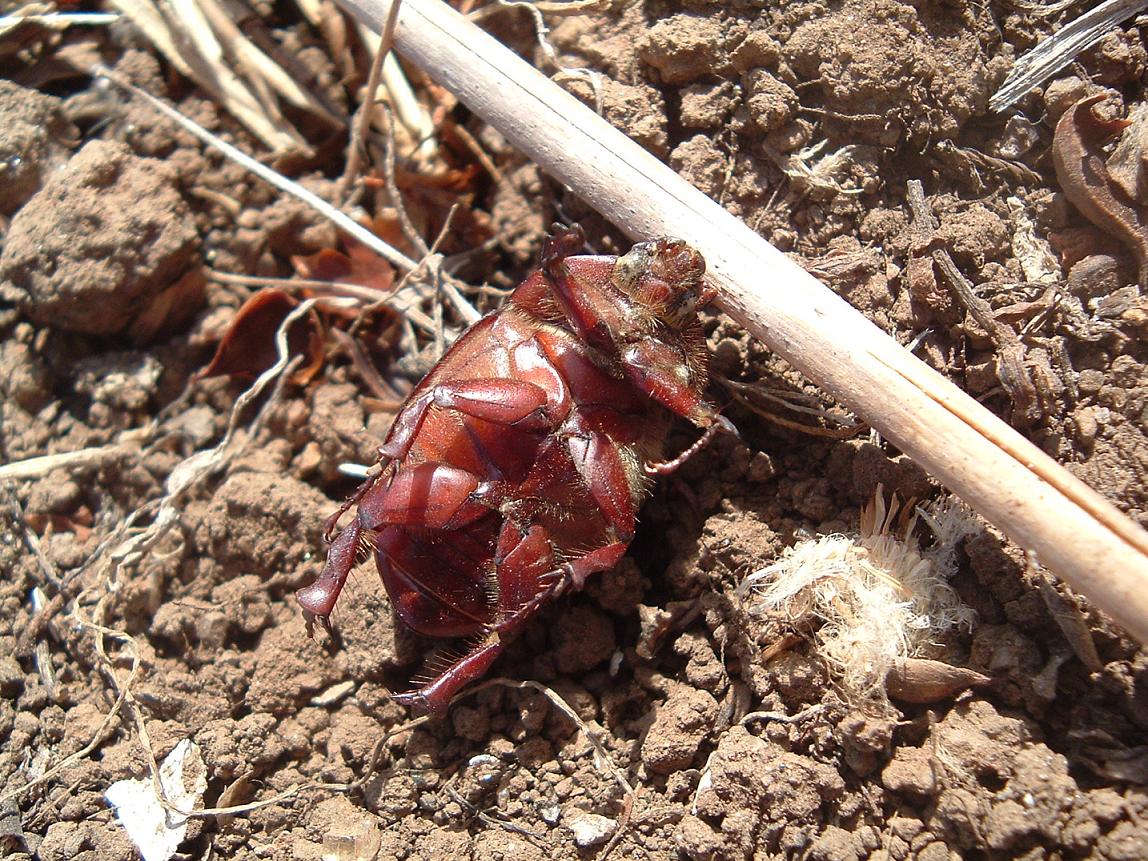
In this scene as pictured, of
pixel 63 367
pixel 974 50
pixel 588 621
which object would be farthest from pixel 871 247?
pixel 63 367

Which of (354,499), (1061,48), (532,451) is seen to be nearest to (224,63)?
(354,499)

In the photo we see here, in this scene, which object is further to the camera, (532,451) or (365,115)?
(365,115)

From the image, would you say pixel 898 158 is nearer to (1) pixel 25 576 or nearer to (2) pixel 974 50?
(2) pixel 974 50

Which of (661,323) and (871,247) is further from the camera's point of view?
(871,247)

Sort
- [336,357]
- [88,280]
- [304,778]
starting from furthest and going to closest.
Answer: [336,357], [88,280], [304,778]

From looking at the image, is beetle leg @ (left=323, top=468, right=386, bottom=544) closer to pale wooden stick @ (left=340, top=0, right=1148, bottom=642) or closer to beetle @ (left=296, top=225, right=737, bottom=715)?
beetle @ (left=296, top=225, right=737, bottom=715)

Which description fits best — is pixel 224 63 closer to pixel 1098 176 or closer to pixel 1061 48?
pixel 1061 48
